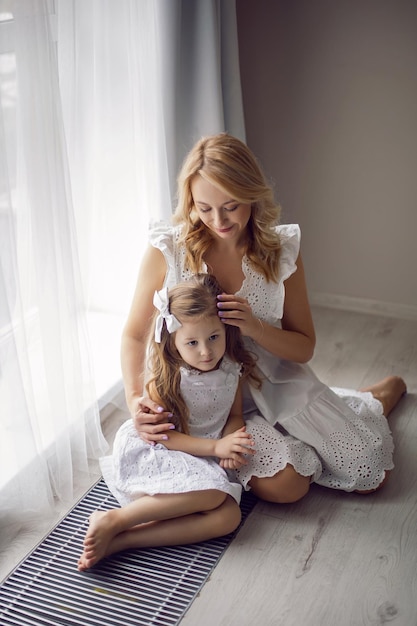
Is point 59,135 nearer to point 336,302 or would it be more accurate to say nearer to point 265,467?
point 265,467

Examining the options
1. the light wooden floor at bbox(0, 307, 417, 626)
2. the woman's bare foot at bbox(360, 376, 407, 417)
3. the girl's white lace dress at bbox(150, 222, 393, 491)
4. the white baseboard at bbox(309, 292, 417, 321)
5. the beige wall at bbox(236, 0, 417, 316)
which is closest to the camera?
the light wooden floor at bbox(0, 307, 417, 626)

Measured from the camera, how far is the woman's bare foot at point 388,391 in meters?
2.34

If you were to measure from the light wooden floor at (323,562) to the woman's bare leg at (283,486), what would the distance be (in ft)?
0.12

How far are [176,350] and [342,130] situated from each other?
1.35 meters

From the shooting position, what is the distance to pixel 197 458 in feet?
6.30

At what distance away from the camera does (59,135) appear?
184cm

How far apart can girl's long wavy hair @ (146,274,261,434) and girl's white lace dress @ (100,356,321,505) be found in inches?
1.0

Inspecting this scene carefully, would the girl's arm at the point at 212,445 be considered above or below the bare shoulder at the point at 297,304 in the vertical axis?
below

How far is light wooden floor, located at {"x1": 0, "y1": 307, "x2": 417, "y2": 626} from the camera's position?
1.65m

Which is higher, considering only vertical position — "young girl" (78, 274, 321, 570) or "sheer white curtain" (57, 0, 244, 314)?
"sheer white curtain" (57, 0, 244, 314)

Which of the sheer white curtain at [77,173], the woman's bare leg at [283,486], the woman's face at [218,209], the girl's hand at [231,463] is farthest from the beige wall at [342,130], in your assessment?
the girl's hand at [231,463]

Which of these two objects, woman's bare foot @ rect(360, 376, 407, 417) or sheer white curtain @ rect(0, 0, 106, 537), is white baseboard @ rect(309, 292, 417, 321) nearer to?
woman's bare foot @ rect(360, 376, 407, 417)

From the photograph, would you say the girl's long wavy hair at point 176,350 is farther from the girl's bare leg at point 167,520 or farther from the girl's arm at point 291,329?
the girl's bare leg at point 167,520

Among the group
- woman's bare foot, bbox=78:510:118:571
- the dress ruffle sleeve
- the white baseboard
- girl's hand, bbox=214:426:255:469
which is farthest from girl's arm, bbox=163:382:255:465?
the white baseboard
